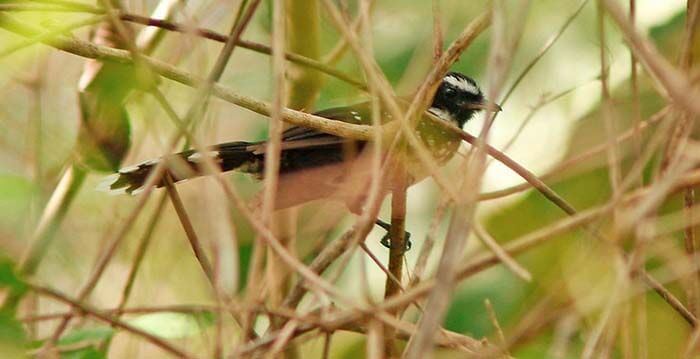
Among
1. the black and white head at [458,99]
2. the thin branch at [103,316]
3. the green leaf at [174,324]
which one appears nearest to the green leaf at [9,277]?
the thin branch at [103,316]

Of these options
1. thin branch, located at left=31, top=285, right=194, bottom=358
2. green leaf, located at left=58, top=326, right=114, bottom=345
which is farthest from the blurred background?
thin branch, located at left=31, top=285, right=194, bottom=358

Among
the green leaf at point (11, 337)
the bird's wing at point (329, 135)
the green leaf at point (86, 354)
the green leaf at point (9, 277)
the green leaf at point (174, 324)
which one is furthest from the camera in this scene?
the bird's wing at point (329, 135)

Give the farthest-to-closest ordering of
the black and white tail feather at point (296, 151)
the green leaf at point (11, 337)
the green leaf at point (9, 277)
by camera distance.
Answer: the black and white tail feather at point (296, 151)
the green leaf at point (9, 277)
the green leaf at point (11, 337)

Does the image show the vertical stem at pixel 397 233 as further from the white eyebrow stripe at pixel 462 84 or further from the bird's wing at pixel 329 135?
the white eyebrow stripe at pixel 462 84

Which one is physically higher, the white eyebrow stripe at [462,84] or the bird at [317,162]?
the white eyebrow stripe at [462,84]

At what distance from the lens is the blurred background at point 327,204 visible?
249 cm

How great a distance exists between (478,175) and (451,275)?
0.74ft

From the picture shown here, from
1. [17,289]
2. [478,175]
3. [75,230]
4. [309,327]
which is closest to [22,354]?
[17,289]

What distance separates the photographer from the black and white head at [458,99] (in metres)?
4.10

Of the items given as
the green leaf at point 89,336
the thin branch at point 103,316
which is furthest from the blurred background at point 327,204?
the thin branch at point 103,316

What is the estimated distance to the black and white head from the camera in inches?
161

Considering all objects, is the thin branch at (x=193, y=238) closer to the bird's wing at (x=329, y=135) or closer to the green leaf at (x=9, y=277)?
the green leaf at (x=9, y=277)

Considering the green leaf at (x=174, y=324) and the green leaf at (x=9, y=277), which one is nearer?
the green leaf at (x=9, y=277)

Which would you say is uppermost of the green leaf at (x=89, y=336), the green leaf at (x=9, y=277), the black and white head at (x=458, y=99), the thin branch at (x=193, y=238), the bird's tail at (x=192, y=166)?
the black and white head at (x=458, y=99)
